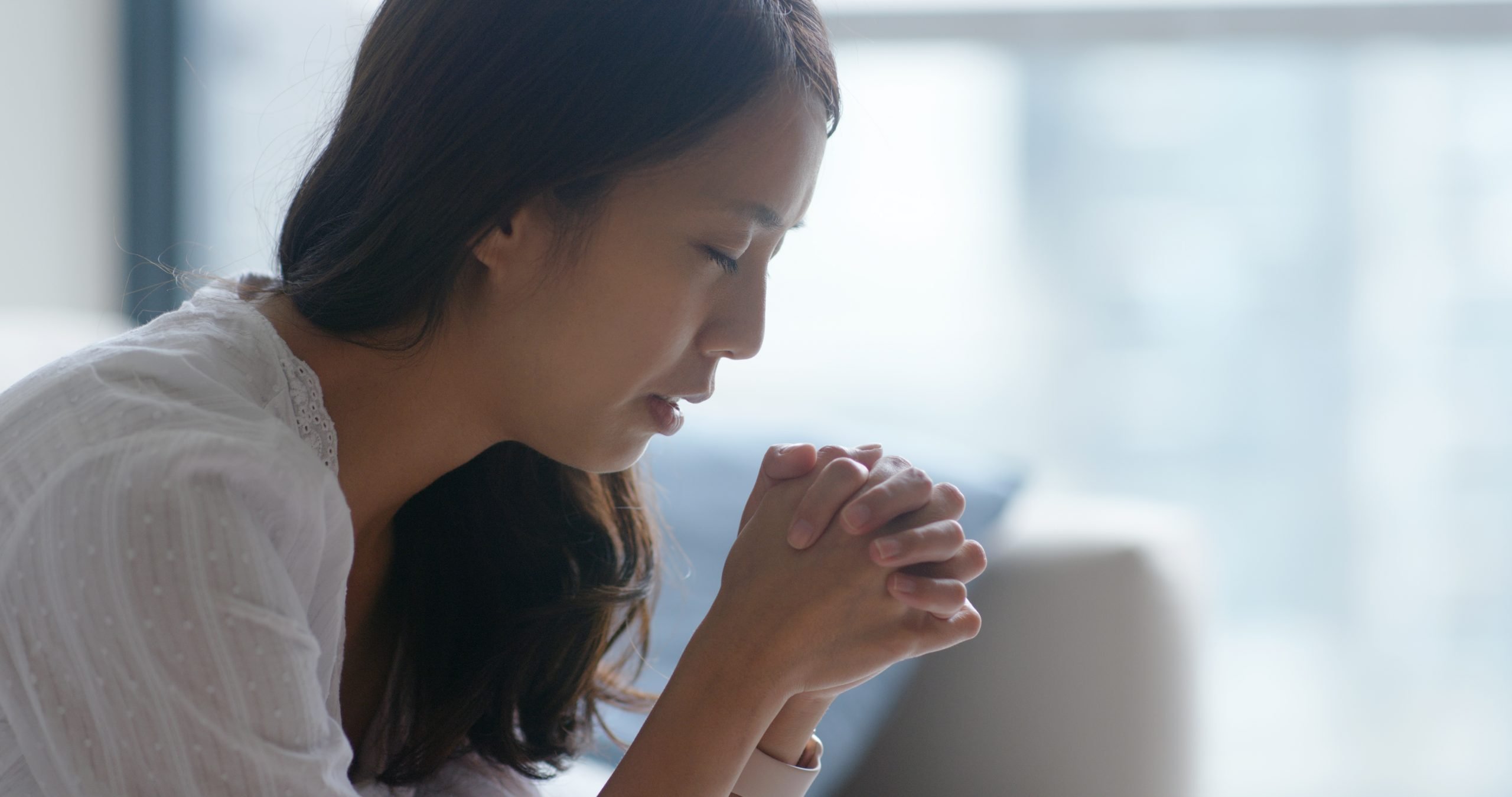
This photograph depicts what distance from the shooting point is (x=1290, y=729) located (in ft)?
7.05

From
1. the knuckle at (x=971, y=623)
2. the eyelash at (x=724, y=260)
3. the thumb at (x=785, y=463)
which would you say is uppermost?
the eyelash at (x=724, y=260)

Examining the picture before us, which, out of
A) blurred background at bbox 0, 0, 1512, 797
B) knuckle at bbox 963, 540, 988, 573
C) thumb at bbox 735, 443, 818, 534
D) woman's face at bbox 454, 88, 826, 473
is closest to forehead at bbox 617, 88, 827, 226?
woman's face at bbox 454, 88, 826, 473

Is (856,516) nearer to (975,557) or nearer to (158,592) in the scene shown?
(975,557)

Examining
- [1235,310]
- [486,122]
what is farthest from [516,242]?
[1235,310]

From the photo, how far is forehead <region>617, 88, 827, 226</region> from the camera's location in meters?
0.87

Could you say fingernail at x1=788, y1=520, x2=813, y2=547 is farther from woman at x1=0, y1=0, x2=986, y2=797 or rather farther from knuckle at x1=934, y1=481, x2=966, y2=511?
knuckle at x1=934, y1=481, x2=966, y2=511

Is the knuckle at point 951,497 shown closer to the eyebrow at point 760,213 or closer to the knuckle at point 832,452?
the knuckle at point 832,452

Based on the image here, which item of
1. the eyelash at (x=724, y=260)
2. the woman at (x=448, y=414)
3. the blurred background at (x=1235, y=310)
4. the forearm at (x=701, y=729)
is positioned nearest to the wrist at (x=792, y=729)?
the woman at (x=448, y=414)

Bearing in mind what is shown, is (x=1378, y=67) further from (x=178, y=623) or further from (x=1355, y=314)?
(x=178, y=623)

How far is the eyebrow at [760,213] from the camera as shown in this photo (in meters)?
0.88

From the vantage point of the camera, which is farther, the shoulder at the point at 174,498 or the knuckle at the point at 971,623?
the knuckle at the point at 971,623

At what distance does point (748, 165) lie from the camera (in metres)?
0.88

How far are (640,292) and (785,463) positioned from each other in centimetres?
21

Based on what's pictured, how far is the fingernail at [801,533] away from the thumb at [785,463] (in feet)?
0.22
